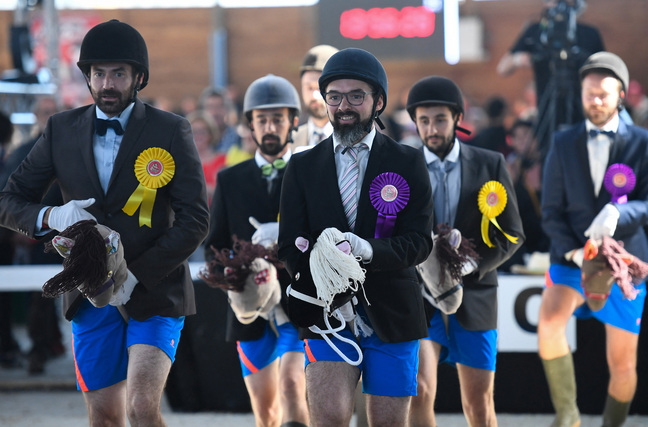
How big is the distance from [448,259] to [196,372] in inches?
126

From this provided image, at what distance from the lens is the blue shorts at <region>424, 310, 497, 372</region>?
5.10 metres

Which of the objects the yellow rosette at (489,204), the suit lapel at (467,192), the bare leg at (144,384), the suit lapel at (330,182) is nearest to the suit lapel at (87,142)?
the bare leg at (144,384)

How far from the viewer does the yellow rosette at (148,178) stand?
421 cm

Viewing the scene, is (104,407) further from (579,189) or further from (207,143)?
(207,143)

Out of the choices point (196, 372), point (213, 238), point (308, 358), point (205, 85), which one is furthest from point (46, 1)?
point (205, 85)

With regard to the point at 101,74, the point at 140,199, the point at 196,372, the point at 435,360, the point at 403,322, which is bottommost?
the point at 196,372

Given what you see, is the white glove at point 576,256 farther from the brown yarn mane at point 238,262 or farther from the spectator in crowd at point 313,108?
the brown yarn mane at point 238,262

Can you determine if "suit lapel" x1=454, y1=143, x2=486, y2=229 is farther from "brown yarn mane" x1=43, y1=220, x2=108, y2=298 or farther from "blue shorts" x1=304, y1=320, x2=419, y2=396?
"brown yarn mane" x1=43, y1=220, x2=108, y2=298

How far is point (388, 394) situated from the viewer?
12.8 ft

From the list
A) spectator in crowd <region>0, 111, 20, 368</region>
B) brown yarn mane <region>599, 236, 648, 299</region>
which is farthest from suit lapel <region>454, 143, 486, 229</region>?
spectator in crowd <region>0, 111, 20, 368</region>

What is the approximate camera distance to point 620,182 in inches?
231

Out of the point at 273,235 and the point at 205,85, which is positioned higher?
the point at 205,85

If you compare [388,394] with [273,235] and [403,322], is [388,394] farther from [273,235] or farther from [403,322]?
[273,235]

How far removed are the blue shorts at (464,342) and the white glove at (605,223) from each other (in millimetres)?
1001
